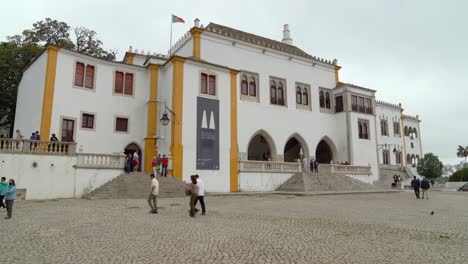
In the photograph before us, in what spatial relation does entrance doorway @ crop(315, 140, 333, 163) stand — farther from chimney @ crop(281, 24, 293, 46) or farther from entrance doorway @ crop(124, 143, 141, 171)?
entrance doorway @ crop(124, 143, 141, 171)

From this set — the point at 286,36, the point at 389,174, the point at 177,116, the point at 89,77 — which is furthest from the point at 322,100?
the point at 89,77

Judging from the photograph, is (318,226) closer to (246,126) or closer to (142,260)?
(142,260)

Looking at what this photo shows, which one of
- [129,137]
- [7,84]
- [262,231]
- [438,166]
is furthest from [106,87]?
[438,166]

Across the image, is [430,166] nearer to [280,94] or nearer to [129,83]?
[280,94]

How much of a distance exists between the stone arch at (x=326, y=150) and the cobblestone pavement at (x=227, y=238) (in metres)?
23.6

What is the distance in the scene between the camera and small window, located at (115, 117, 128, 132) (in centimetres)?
2361

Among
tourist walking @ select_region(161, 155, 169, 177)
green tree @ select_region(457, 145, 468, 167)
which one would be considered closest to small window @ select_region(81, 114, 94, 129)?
tourist walking @ select_region(161, 155, 169, 177)

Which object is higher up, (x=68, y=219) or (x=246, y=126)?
(x=246, y=126)

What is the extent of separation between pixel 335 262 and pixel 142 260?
315cm

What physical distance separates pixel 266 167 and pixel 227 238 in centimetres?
1869

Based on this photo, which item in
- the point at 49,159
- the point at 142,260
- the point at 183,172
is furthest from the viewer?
the point at 183,172

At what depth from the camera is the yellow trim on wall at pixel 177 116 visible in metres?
21.8

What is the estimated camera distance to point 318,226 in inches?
361

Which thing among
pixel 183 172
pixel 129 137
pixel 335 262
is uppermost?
pixel 129 137
